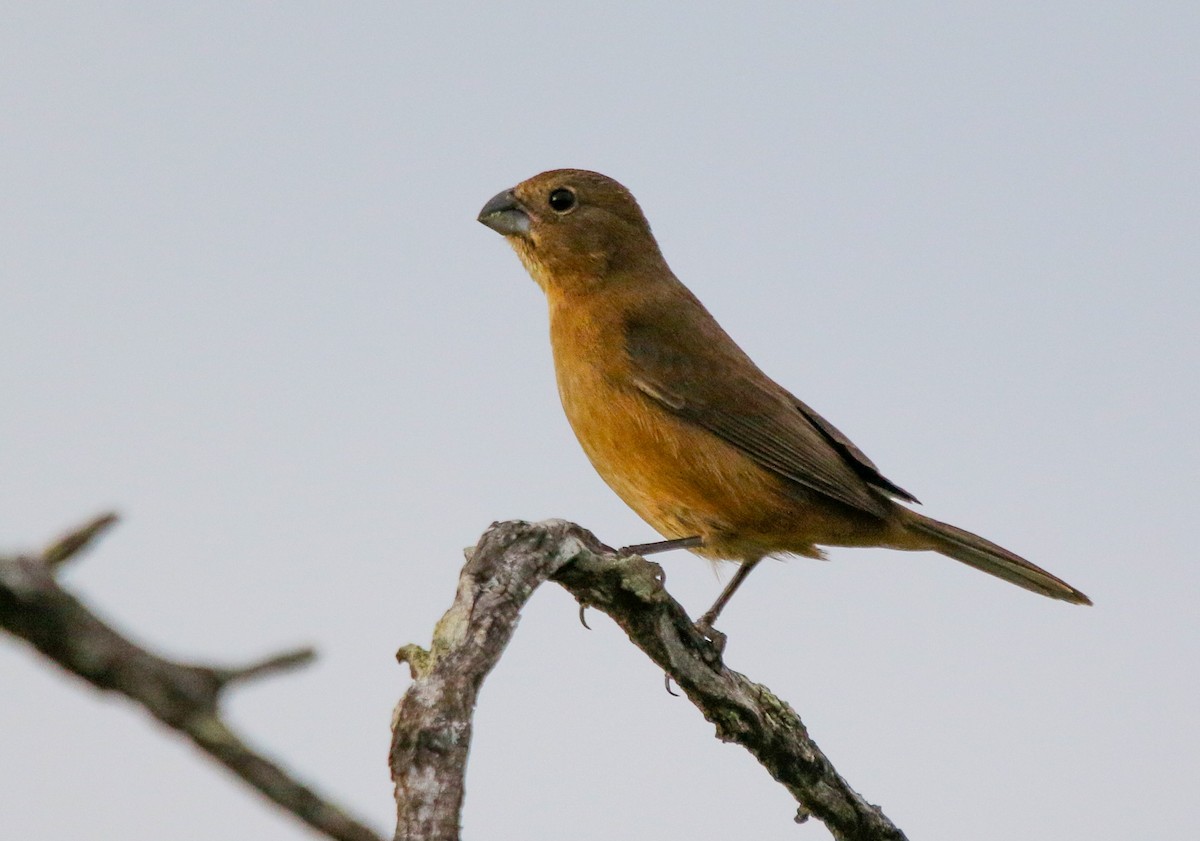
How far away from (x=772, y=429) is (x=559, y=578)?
245 cm

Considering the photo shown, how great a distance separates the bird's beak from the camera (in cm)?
627

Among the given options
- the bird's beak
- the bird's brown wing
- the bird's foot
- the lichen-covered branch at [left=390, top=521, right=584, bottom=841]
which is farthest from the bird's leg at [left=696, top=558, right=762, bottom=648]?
the bird's beak

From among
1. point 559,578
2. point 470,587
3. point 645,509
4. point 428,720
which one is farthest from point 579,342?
point 428,720

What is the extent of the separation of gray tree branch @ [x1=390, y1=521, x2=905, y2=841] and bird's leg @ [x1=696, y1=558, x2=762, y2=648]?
291 millimetres

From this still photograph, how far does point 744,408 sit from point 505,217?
1.52 m

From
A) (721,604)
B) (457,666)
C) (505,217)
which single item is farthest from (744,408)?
(457,666)

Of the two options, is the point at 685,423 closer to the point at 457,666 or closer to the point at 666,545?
the point at 666,545

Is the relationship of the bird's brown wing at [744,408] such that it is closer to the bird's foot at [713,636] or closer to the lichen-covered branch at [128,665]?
the bird's foot at [713,636]

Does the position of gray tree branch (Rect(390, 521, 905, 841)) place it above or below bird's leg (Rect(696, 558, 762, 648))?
below

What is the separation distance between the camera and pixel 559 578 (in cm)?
330

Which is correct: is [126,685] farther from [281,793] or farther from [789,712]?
[789,712]

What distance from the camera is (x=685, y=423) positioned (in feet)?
17.6

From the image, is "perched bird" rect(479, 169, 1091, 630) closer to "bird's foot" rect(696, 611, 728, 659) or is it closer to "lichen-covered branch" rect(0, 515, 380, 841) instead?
"bird's foot" rect(696, 611, 728, 659)

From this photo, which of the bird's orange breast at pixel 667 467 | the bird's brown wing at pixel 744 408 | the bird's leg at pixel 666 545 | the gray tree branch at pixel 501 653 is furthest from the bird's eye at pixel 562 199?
the gray tree branch at pixel 501 653
